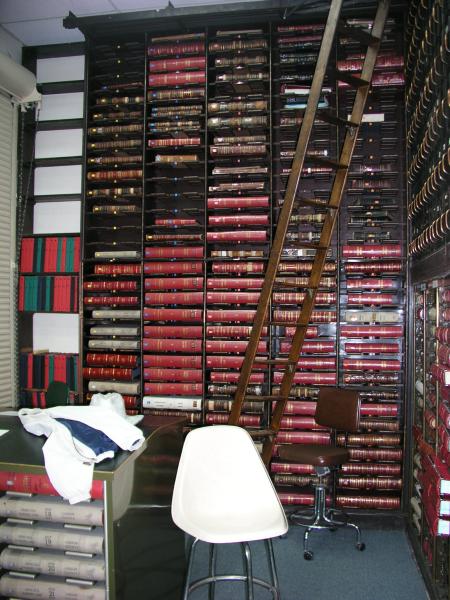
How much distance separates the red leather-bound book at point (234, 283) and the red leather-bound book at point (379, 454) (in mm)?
1615

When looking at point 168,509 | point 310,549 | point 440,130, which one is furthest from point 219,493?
point 440,130

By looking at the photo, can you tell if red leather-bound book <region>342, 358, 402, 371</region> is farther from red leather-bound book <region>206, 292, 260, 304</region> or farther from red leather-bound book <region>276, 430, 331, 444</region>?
red leather-bound book <region>206, 292, 260, 304</region>

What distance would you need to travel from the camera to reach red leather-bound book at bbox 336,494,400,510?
12.6 ft

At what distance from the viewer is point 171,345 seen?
162 inches

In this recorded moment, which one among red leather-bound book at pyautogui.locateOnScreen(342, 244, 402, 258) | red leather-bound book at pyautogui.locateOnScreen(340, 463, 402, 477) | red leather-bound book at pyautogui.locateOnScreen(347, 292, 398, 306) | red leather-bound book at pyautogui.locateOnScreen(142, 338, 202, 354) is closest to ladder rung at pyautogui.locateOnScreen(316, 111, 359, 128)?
red leather-bound book at pyautogui.locateOnScreen(342, 244, 402, 258)

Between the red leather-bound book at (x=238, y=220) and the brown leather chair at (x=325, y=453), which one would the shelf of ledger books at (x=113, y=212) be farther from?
the brown leather chair at (x=325, y=453)

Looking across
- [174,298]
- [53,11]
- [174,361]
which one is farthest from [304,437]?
[53,11]

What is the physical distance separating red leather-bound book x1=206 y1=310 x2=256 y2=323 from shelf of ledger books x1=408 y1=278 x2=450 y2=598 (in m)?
1.36

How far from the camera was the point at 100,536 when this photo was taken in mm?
1961

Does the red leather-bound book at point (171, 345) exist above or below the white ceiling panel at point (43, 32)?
below

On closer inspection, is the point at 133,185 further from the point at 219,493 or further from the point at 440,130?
the point at 219,493

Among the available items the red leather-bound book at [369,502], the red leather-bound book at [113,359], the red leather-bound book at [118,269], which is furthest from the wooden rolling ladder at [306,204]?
the red leather-bound book at [118,269]

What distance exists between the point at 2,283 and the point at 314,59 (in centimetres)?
341

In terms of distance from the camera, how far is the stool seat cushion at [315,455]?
336cm
